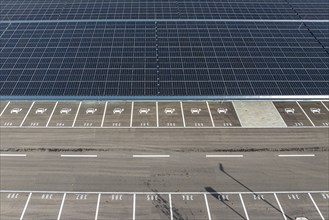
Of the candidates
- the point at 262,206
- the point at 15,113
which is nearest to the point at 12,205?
the point at 15,113

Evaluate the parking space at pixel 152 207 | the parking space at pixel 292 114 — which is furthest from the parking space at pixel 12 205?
the parking space at pixel 292 114

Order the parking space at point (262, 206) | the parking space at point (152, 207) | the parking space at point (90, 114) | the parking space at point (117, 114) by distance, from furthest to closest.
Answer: the parking space at point (117, 114)
the parking space at point (90, 114)
the parking space at point (262, 206)
the parking space at point (152, 207)

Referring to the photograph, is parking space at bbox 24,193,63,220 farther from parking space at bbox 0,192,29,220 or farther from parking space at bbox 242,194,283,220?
parking space at bbox 242,194,283,220

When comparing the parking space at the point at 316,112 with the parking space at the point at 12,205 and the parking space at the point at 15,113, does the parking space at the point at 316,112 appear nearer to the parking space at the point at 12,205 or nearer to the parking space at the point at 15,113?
the parking space at the point at 12,205

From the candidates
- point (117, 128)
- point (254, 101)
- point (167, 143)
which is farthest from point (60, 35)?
point (254, 101)

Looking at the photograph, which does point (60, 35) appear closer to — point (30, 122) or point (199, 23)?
point (30, 122)

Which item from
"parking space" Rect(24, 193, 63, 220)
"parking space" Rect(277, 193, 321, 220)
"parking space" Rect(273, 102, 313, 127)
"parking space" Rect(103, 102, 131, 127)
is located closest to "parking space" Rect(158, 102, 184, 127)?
"parking space" Rect(103, 102, 131, 127)
